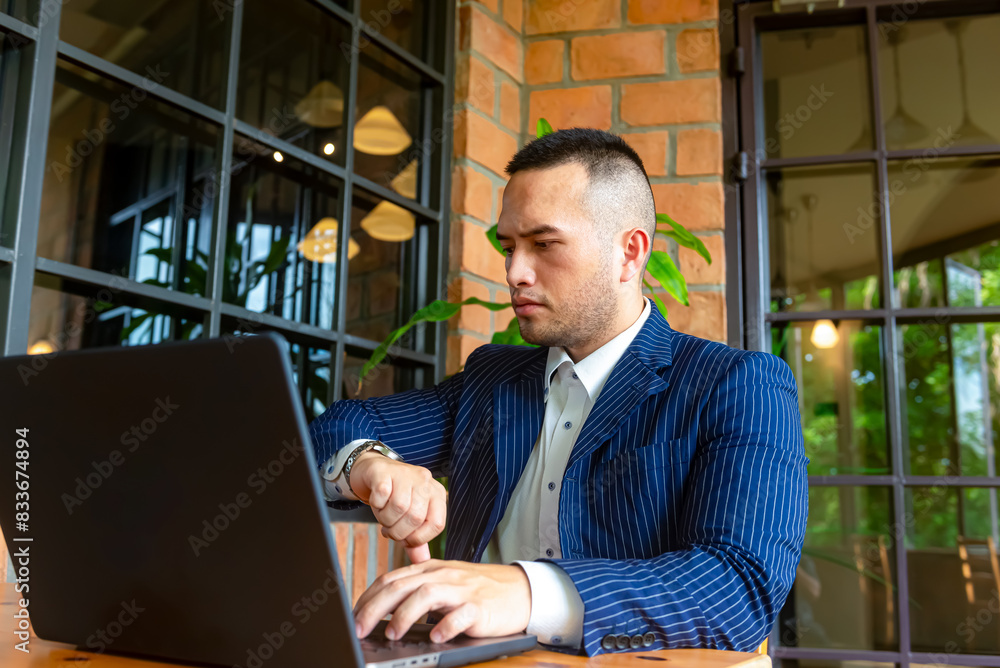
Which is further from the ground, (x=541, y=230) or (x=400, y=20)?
(x=400, y=20)

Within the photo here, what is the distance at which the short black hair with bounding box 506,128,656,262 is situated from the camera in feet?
4.68

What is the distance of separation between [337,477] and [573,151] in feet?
2.16

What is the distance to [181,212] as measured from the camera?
5.81 ft

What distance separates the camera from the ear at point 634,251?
57.8 inches

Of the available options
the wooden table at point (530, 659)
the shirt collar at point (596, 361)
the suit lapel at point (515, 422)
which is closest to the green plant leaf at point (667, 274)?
the shirt collar at point (596, 361)

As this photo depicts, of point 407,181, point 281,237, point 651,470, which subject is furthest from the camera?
point 407,181

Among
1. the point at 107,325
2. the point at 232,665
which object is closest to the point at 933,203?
the point at 107,325

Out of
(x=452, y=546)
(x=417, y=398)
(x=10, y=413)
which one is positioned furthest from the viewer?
(x=417, y=398)

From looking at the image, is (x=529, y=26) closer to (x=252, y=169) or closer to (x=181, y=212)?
(x=252, y=169)

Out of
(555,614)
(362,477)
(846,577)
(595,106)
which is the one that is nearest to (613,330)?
(362,477)

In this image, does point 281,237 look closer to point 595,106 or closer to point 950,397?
point 595,106

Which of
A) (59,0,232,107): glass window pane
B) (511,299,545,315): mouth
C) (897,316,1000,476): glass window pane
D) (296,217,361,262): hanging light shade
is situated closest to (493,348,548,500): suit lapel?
(511,299,545,315): mouth

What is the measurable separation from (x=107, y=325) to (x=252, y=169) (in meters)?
0.51

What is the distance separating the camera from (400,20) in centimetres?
245
